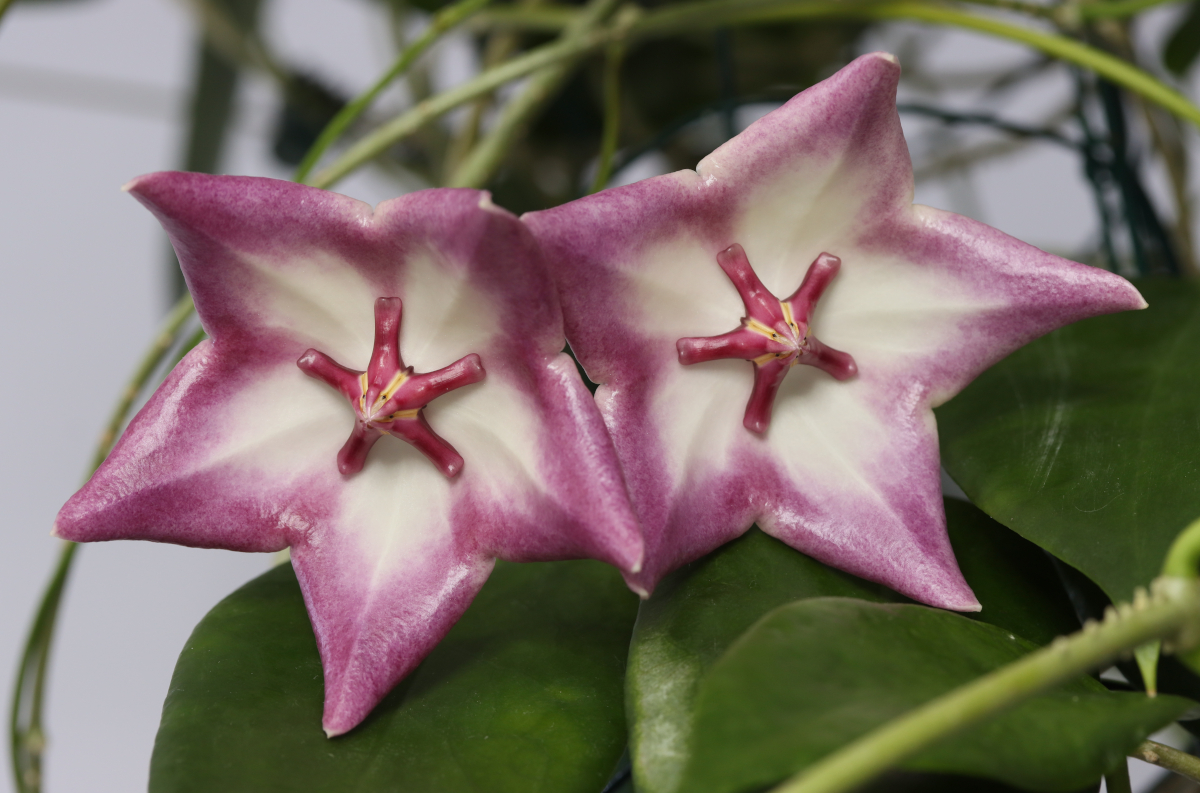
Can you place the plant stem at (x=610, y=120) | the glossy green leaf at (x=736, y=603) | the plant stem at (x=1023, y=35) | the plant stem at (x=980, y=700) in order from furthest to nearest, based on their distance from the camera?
1. the plant stem at (x=610, y=120)
2. the plant stem at (x=1023, y=35)
3. the glossy green leaf at (x=736, y=603)
4. the plant stem at (x=980, y=700)

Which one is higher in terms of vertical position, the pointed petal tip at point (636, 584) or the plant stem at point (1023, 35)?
the plant stem at point (1023, 35)

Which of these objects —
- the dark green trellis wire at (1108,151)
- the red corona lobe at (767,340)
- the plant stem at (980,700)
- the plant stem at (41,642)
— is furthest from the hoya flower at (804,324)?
the plant stem at (41,642)

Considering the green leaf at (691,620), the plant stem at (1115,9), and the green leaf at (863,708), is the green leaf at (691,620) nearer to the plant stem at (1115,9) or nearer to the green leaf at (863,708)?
the green leaf at (863,708)

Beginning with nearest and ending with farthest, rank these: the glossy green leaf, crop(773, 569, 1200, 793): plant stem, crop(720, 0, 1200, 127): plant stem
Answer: crop(773, 569, 1200, 793): plant stem < the glossy green leaf < crop(720, 0, 1200, 127): plant stem

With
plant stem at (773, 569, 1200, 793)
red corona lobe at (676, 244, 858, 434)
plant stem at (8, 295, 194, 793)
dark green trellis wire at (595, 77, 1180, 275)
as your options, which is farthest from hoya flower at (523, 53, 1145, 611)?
plant stem at (8, 295, 194, 793)

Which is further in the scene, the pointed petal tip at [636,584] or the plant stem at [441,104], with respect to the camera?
the plant stem at [441,104]

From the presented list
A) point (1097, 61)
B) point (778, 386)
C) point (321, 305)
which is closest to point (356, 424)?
point (321, 305)

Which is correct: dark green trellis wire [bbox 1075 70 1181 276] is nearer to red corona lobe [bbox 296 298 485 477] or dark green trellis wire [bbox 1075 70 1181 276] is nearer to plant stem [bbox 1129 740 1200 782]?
plant stem [bbox 1129 740 1200 782]
